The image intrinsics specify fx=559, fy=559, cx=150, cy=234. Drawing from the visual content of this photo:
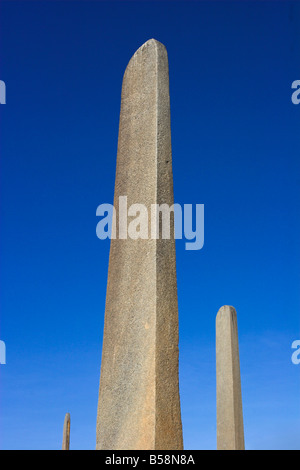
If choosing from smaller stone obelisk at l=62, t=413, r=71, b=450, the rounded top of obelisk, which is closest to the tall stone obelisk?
the rounded top of obelisk

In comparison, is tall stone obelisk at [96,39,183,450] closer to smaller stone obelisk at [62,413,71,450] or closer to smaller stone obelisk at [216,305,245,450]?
smaller stone obelisk at [216,305,245,450]

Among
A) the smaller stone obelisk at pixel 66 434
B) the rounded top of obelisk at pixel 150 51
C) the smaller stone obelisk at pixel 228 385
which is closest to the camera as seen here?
the rounded top of obelisk at pixel 150 51

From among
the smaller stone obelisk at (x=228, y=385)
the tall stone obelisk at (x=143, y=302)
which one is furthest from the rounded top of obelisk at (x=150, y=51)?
the smaller stone obelisk at (x=228, y=385)

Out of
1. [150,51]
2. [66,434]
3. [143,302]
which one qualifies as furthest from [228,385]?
[66,434]

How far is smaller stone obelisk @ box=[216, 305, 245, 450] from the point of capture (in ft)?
19.7

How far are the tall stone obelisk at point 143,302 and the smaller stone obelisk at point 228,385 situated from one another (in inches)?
79.7

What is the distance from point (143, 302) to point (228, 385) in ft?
8.08

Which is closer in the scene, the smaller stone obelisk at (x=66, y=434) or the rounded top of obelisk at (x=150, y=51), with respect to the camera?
the rounded top of obelisk at (x=150, y=51)

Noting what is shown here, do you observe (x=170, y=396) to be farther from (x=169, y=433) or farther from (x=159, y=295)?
(x=159, y=295)

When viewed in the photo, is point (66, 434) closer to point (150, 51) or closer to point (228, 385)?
point (228, 385)

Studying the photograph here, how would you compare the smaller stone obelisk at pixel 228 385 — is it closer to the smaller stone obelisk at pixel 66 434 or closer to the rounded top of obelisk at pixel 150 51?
the rounded top of obelisk at pixel 150 51

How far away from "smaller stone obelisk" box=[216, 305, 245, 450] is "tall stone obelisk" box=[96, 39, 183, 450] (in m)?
2.03

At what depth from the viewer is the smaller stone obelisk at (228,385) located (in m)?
6.00

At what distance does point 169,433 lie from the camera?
3.87 m
